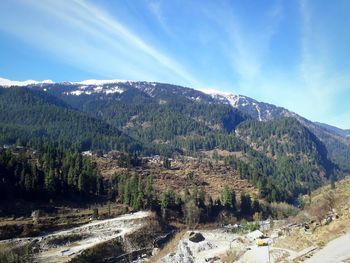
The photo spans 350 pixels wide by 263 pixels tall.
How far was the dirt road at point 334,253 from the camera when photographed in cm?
3672

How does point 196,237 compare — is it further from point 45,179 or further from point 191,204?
point 45,179

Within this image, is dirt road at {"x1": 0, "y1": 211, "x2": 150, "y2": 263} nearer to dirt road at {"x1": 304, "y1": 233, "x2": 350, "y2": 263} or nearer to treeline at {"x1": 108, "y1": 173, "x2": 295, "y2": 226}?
treeline at {"x1": 108, "y1": 173, "x2": 295, "y2": 226}

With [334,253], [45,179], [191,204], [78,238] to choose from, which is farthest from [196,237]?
[334,253]

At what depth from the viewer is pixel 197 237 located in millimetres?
81125

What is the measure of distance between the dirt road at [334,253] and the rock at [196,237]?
133ft

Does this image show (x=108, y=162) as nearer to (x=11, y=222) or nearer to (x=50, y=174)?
(x=50, y=174)

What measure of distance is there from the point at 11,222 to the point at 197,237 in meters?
38.3

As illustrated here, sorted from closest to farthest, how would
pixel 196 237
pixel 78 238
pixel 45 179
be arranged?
pixel 78 238 → pixel 196 237 → pixel 45 179

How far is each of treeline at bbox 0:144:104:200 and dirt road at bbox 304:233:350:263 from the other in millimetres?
72091

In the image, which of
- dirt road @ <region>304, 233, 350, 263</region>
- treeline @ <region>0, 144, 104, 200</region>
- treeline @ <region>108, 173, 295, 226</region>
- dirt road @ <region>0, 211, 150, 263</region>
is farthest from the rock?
dirt road @ <region>304, 233, 350, 263</region>

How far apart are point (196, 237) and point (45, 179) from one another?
137 feet

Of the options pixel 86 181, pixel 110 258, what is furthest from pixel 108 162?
pixel 110 258

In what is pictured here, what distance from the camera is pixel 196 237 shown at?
265 ft

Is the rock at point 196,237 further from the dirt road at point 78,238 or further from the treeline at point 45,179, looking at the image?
the treeline at point 45,179
